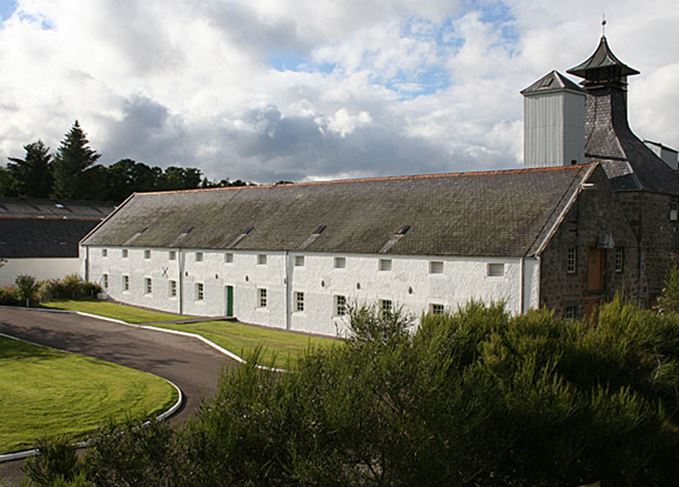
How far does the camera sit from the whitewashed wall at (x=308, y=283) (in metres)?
28.9

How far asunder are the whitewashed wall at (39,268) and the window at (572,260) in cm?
3766

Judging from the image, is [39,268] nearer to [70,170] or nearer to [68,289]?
[68,289]

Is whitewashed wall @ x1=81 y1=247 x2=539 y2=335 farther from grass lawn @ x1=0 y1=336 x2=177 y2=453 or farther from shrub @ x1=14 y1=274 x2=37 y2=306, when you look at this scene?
grass lawn @ x1=0 y1=336 x2=177 y2=453

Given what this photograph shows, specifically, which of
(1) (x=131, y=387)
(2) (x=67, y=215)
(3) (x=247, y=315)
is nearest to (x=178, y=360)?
(1) (x=131, y=387)

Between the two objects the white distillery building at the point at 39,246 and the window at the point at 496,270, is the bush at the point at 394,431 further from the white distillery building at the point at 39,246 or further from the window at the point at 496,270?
the white distillery building at the point at 39,246

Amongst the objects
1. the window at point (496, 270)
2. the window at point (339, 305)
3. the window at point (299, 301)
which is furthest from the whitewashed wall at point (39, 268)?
the window at point (496, 270)

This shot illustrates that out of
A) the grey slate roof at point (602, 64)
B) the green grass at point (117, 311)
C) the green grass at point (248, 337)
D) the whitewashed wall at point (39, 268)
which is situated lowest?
the green grass at point (248, 337)

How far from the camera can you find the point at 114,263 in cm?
4766

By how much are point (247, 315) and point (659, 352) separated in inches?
941

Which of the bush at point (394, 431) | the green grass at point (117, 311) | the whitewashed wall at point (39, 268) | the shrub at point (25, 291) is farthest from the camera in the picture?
the whitewashed wall at point (39, 268)

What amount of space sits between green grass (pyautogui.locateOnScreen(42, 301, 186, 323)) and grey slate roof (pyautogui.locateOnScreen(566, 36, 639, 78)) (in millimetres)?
26449

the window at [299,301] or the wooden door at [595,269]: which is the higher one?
the wooden door at [595,269]

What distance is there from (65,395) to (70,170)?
73.4 m

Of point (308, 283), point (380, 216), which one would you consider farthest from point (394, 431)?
point (380, 216)
